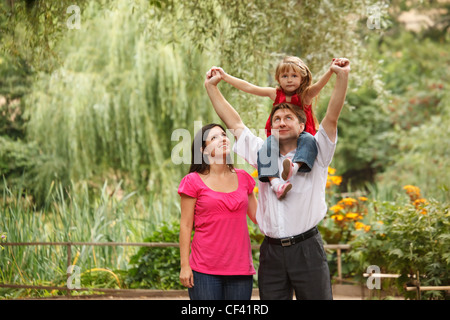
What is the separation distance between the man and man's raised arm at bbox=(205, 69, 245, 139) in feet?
0.77

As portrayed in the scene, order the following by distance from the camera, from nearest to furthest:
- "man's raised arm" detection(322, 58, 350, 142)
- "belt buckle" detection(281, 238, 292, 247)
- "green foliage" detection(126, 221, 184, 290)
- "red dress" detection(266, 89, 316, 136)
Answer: "man's raised arm" detection(322, 58, 350, 142) → "belt buckle" detection(281, 238, 292, 247) → "red dress" detection(266, 89, 316, 136) → "green foliage" detection(126, 221, 184, 290)

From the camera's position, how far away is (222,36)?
20.6 ft

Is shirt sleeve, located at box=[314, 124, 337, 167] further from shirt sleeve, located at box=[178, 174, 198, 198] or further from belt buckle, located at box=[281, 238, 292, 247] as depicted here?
shirt sleeve, located at box=[178, 174, 198, 198]

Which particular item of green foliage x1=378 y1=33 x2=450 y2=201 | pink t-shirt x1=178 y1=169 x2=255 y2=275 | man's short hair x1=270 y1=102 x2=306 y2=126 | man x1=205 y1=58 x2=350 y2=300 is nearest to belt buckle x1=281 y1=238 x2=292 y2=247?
man x1=205 y1=58 x2=350 y2=300

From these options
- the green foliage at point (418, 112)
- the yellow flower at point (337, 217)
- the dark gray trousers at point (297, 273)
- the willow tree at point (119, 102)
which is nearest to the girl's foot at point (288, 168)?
the dark gray trousers at point (297, 273)

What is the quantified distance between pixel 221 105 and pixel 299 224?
689mm

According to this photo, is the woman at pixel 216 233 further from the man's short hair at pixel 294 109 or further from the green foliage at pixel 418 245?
the green foliage at pixel 418 245

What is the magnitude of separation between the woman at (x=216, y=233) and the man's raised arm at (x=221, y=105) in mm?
89

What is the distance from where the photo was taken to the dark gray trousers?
7.95ft

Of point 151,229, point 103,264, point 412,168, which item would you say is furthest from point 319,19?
point 412,168

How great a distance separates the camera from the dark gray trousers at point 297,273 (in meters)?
2.42

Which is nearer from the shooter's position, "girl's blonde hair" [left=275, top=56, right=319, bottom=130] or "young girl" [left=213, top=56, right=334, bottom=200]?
"young girl" [left=213, top=56, right=334, bottom=200]

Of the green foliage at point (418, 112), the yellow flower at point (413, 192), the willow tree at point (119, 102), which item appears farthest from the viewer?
the green foliage at point (418, 112)

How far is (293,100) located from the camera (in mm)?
2873
